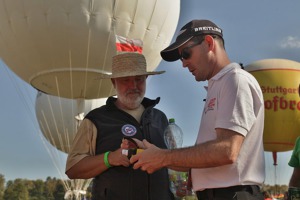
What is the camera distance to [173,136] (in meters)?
3.66

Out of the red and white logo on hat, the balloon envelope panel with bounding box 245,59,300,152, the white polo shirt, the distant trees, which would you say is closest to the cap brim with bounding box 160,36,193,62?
the white polo shirt

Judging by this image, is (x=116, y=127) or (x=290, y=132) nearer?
(x=116, y=127)

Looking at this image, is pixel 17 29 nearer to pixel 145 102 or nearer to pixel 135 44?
pixel 135 44

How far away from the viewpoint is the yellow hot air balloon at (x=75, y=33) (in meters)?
9.84

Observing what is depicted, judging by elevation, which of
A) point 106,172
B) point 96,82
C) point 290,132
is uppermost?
point 96,82

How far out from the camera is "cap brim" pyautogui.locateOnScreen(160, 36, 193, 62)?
92.9 inches

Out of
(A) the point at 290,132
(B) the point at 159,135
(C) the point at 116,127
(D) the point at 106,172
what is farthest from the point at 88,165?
(A) the point at 290,132

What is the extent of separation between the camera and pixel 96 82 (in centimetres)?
1132

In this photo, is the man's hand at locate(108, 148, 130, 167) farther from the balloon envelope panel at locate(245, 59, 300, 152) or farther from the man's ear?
the balloon envelope panel at locate(245, 59, 300, 152)

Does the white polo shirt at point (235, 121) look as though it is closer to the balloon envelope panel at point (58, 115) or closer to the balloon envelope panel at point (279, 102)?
the balloon envelope panel at point (279, 102)

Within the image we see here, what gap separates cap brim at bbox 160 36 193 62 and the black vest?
1133 millimetres

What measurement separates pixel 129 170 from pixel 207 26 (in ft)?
4.82

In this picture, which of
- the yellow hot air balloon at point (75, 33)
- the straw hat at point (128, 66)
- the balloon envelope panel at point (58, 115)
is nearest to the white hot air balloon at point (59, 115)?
the balloon envelope panel at point (58, 115)

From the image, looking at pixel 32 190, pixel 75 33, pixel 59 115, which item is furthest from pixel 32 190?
pixel 75 33
